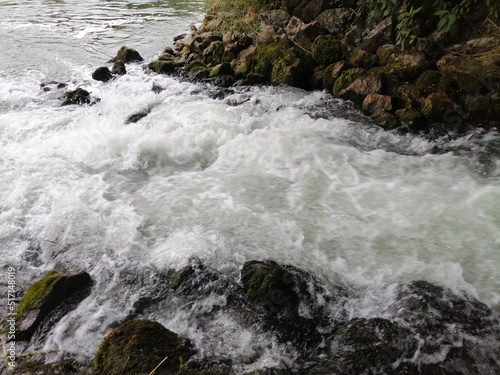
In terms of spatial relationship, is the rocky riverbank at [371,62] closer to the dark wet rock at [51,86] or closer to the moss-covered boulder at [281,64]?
the moss-covered boulder at [281,64]

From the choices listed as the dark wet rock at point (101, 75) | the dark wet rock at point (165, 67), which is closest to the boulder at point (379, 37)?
the dark wet rock at point (165, 67)

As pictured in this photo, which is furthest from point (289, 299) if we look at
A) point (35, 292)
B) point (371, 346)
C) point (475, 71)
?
point (475, 71)

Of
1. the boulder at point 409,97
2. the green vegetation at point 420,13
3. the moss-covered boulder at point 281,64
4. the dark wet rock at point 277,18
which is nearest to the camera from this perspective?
the green vegetation at point 420,13

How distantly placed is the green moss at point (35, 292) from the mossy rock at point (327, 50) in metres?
5.58

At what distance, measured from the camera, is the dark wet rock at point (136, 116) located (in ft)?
22.3

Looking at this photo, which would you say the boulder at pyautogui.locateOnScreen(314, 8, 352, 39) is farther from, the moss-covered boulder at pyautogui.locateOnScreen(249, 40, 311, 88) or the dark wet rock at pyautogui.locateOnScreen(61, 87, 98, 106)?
the dark wet rock at pyautogui.locateOnScreen(61, 87, 98, 106)

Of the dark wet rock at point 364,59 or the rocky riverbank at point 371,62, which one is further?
the dark wet rock at point 364,59

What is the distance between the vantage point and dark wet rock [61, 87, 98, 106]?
7.76 metres

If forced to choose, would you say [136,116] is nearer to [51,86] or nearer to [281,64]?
[281,64]

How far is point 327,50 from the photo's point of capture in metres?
7.00

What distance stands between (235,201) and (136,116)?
335 centimetres

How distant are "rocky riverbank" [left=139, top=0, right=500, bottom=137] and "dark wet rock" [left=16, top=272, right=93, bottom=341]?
4430mm

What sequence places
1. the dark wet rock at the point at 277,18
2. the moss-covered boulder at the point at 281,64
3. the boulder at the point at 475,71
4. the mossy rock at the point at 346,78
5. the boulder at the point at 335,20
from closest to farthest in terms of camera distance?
the boulder at the point at 475,71, the mossy rock at the point at 346,78, the moss-covered boulder at the point at 281,64, the boulder at the point at 335,20, the dark wet rock at the point at 277,18

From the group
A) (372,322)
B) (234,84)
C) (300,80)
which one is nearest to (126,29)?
(234,84)
